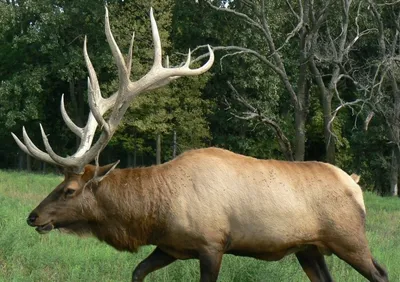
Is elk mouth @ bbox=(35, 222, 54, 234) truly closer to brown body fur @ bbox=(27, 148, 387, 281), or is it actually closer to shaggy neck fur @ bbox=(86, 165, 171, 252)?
brown body fur @ bbox=(27, 148, 387, 281)

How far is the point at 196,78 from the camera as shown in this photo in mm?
30125

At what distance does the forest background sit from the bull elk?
1852 centimetres

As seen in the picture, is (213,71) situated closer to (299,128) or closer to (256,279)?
Result: (299,128)

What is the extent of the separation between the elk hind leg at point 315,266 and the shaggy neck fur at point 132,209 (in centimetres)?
165

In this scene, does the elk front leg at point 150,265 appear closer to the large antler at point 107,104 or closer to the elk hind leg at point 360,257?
the large antler at point 107,104

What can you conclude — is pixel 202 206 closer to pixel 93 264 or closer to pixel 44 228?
pixel 44 228

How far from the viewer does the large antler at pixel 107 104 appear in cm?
599

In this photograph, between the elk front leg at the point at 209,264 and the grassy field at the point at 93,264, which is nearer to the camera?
the elk front leg at the point at 209,264

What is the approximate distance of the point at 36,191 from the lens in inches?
628

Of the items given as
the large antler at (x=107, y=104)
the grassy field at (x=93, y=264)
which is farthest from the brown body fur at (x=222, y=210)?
the grassy field at (x=93, y=264)

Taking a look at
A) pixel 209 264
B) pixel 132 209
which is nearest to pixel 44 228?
pixel 132 209

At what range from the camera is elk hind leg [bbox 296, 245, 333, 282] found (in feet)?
22.0

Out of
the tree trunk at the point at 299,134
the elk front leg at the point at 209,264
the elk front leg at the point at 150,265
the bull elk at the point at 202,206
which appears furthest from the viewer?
the tree trunk at the point at 299,134

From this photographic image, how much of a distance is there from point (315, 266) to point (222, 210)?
1.43 meters
